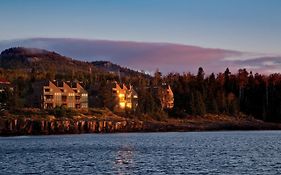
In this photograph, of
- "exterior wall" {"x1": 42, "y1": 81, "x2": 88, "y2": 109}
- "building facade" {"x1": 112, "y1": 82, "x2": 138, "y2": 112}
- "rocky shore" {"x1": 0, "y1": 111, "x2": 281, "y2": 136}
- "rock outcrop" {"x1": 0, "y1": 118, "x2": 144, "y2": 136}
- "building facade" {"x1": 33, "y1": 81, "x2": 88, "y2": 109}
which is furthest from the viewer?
"building facade" {"x1": 112, "y1": 82, "x2": 138, "y2": 112}

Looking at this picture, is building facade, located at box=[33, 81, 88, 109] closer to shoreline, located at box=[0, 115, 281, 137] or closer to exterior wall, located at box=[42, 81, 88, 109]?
exterior wall, located at box=[42, 81, 88, 109]

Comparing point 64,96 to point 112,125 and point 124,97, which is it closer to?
point 124,97

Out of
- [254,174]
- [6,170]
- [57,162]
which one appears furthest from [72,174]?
[254,174]

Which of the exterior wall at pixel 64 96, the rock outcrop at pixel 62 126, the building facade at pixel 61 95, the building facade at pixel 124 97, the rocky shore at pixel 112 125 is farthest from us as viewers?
the building facade at pixel 124 97

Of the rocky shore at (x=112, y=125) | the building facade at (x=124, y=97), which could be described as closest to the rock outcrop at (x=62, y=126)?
the rocky shore at (x=112, y=125)

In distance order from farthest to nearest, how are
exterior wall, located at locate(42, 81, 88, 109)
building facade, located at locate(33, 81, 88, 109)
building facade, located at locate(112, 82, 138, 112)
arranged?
1. building facade, located at locate(112, 82, 138, 112)
2. exterior wall, located at locate(42, 81, 88, 109)
3. building facade, located at locate(33, 81, 88, 109)

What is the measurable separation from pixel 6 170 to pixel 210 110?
473 feet

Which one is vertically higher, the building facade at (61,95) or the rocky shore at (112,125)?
the building facade at (61,95)

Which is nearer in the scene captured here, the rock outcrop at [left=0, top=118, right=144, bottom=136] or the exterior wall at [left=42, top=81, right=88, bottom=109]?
→ the rock outcrop at [left=0, top=118, right=144, bottom=136]

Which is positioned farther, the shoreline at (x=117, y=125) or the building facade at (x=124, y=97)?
the building facade at (x=124, y=97)

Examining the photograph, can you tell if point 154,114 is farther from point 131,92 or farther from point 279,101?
point 279,101

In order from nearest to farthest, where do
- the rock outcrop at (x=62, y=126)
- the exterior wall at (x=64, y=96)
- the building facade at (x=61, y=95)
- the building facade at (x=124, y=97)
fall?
the rock outcrop at (x=62, y=126), the building facade at (x=61, y=95), the exterior wall at (x=64, y=96), the building facade at (x=124, y=97)

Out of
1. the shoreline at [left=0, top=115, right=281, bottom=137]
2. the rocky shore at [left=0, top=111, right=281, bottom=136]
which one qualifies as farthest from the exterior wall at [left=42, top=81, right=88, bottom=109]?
the shoreline at [left=0, top=115, right=281, bottom=137]

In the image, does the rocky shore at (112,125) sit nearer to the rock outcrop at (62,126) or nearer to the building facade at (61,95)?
the rock outcrop at (62,126)
